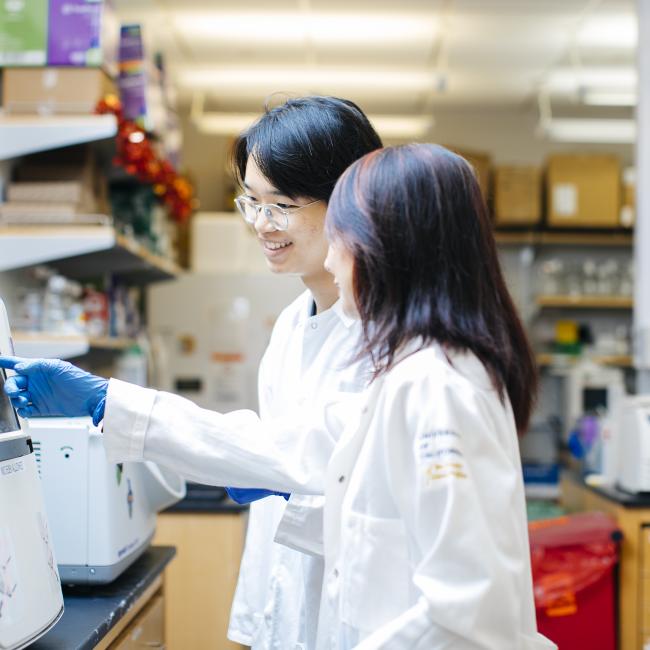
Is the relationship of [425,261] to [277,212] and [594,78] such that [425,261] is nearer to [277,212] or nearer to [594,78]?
[277,212]

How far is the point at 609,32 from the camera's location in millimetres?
5406

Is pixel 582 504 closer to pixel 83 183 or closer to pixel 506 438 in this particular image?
pixel 83 183

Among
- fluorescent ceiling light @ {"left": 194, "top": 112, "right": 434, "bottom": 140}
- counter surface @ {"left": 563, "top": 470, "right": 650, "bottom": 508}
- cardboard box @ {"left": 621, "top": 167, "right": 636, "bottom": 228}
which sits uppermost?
fluorescent ceiling light @ {"left": 194, "top": 112, "right": 434, "bottom": 140}

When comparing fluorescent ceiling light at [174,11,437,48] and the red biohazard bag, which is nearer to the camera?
the red biohazard bag

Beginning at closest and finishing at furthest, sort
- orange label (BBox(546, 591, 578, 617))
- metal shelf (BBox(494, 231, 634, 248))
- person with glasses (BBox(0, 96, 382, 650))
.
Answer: person with glasses (BBox(0, 96, 382, 650)) < orange label (BBox(546, 591, 578, 617)) < metal shelf (BBox(494, 231, 634, 248))

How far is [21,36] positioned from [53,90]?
0.76 feet

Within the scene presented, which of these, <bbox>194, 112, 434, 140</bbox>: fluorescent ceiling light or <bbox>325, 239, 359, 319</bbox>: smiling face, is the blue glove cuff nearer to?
<bbox>325, 239, 359, 319</bbox>: smiling face

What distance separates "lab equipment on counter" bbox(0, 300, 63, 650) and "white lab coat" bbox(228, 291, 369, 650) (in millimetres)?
360

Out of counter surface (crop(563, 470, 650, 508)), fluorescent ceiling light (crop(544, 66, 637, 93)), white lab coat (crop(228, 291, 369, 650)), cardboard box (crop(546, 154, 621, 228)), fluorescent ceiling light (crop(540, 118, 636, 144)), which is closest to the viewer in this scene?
white lab coat (crop(228, 291, 369, 650))

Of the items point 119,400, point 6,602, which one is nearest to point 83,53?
point 119,400

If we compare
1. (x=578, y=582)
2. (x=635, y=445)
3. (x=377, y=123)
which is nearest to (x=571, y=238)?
(x=377, y=123)

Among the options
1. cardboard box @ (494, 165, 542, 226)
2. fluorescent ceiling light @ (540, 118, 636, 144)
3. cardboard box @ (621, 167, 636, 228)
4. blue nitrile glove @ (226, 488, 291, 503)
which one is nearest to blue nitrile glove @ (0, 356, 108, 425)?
blue nitrile glove @ (226, 488, 291, 503)

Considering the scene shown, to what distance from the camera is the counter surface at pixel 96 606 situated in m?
1.34

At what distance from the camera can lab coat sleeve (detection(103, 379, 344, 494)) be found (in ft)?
4.19
